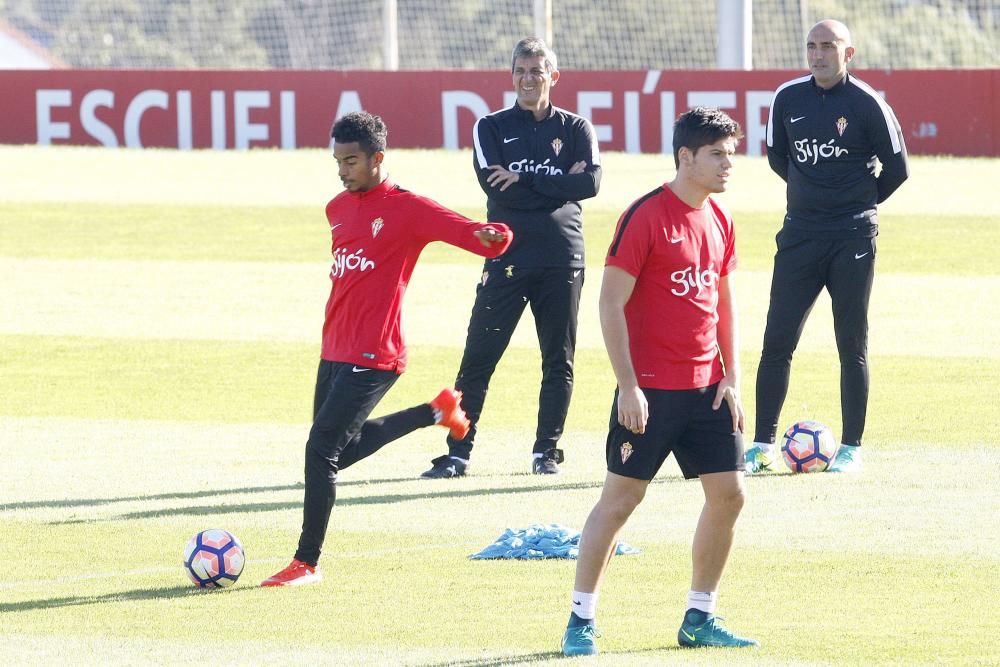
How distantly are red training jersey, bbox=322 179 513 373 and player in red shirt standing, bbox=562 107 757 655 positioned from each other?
1431mm

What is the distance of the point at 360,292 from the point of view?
25.7 ft

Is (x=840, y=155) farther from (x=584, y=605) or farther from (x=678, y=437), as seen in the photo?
(x=584, y=605)

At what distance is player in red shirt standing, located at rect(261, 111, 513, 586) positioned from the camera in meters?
7.72

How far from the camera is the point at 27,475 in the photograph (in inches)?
414

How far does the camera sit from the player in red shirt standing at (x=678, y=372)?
20.8 ft

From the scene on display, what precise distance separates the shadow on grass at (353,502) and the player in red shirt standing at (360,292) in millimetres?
1635

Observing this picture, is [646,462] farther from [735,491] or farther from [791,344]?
[791,344]

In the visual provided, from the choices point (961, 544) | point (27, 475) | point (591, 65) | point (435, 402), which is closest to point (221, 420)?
point (27, 475)

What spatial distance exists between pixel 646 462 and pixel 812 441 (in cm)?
398

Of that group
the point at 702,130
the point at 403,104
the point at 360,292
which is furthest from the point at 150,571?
the point at 403,104

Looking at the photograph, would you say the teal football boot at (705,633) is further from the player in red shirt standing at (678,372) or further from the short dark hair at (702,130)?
the short dark hair at (702,130)

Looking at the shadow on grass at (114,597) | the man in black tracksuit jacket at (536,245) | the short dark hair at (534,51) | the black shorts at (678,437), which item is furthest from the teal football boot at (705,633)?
the short dark hair at (534,51)

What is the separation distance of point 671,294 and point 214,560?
7.91 ft

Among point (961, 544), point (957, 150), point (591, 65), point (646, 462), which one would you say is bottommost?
point (961, 544)
